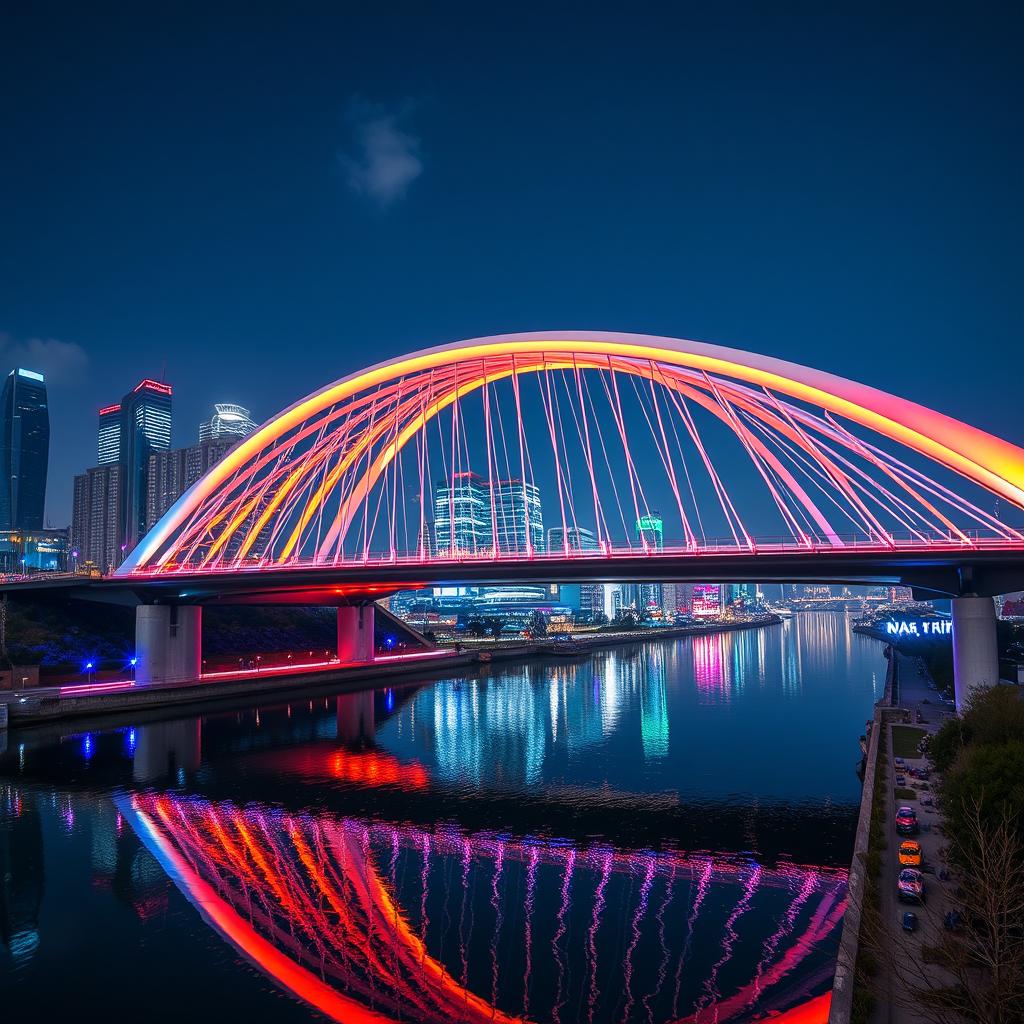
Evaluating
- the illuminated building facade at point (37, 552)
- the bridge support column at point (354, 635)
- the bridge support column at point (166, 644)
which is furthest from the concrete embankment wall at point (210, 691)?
the illuminated building facade at point (37, 552)

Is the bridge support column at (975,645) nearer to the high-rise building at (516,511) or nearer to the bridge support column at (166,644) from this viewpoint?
the bridge support column at (166,644)

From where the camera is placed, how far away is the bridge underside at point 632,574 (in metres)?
26.8

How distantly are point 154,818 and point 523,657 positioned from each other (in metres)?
56.0

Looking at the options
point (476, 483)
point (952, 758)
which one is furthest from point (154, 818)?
point (476, 483)

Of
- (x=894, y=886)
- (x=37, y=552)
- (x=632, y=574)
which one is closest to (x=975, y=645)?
(x=632, y=574)

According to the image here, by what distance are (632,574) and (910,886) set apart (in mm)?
20245

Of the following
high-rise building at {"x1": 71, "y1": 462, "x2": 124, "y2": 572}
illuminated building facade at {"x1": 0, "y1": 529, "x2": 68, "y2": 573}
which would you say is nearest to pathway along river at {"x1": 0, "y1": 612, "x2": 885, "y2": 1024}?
illuminated building facade at {"x1": 0, "y1": 529, "x2": 68, "y2": 573}

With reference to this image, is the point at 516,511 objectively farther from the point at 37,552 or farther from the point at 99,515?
the point at 99,515

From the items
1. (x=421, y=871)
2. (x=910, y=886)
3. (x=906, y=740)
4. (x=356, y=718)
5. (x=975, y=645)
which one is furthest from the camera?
(x=356, y=718)

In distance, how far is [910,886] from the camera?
1216 cm

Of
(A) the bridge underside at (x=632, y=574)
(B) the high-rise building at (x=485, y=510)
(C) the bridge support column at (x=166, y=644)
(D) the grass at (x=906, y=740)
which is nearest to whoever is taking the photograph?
(D) the grass at (x=906, y=740)

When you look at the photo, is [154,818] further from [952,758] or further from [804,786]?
[952,758]

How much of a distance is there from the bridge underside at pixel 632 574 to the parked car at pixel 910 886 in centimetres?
1546

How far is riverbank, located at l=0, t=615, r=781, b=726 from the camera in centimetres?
3441
